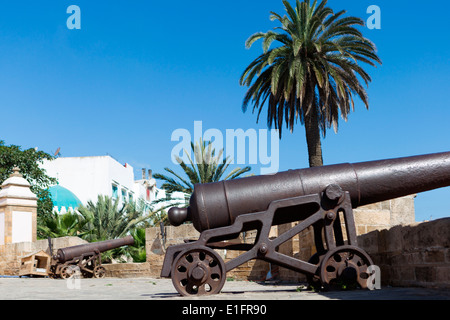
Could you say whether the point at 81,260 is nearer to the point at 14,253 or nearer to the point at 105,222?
the point at 14,253

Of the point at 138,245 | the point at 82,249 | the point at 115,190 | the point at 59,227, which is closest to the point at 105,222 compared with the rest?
the point at 59,227

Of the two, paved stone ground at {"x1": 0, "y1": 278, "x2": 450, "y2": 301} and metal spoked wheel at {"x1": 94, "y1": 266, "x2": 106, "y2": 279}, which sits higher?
paved stone ground at {"x1": 0, "y1": 278, "x2": 450, "y2": 301}

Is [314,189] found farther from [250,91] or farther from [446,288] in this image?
[250,91]

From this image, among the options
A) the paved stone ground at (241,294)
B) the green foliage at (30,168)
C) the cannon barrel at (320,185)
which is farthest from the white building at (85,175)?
the cannon barrel at (320,185)

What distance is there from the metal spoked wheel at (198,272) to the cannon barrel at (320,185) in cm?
31

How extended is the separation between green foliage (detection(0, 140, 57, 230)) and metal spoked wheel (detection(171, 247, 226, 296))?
23442 mm

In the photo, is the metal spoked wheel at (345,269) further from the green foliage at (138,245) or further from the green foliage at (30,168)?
the green foliage at (30,168)

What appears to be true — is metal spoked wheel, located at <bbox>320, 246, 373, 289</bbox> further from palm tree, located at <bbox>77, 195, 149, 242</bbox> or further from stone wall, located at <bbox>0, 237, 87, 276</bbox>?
palm tree, located at <bbox>77, 195, 149, 242</bbox>

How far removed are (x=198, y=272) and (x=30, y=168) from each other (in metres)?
25.0

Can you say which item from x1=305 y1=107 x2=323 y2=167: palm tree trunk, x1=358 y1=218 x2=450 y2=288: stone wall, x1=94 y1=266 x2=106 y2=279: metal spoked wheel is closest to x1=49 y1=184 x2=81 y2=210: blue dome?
x1=94 y1=266 x2=106 y2=279: metal spoked wheel

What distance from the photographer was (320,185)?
545 centimetres

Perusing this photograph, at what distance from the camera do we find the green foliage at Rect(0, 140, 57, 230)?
90.0 ft
